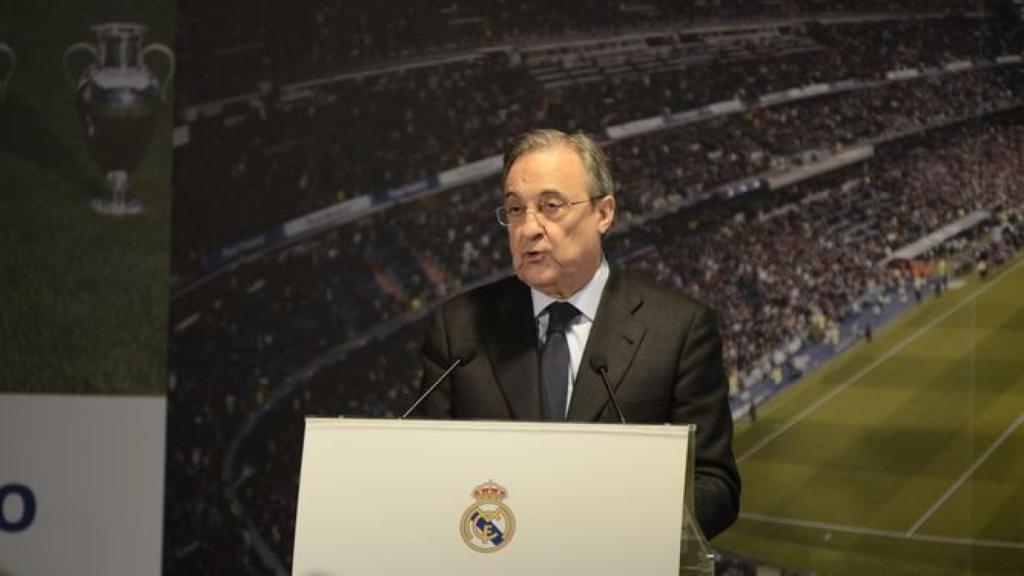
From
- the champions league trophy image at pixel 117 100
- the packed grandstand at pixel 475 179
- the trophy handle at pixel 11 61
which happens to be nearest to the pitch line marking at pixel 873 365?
the packed grandstand at pixel 475 179

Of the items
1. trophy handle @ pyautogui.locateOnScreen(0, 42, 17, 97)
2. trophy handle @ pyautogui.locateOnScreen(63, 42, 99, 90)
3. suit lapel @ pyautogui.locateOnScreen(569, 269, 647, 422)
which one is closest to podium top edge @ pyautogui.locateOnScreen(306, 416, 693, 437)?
suit lapel @ pyautogui.locateOnScreen(569, 269, 647, 422)

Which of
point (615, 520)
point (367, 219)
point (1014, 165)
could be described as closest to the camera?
point (615, 520)

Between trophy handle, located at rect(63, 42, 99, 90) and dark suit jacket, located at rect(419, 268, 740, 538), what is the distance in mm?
2703

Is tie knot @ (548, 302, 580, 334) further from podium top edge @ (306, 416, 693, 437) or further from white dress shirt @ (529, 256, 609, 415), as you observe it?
podium top edge @ (306, 416, 693, 437)

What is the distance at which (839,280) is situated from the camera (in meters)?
4.16

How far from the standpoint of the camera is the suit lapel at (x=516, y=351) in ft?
7.87

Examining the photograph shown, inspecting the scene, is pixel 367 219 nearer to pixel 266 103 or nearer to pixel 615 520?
pixel 266 103

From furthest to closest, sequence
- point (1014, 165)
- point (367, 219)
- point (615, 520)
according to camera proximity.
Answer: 1. point (367, 219)
2. point (1014, 165)
3. point (615, 520)

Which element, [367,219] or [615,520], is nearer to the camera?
[615,520]

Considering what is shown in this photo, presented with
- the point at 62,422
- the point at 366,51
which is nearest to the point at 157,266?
the point at 62,422

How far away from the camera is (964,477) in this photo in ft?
12.9

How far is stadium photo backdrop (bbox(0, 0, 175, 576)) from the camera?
4.52 m

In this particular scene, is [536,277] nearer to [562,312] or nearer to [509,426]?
[562,312]

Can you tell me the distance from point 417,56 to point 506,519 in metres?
2.94
